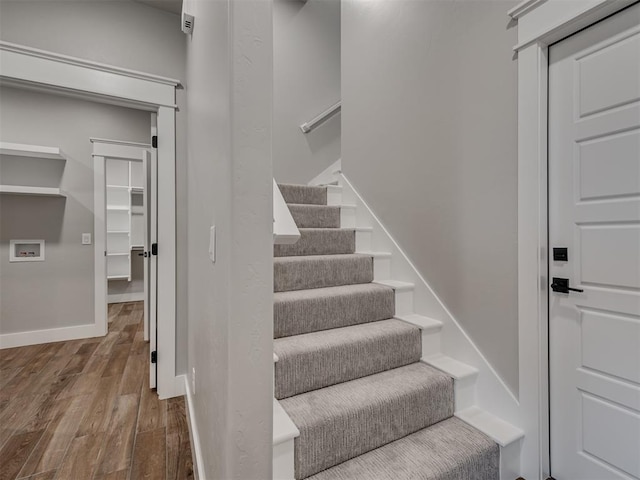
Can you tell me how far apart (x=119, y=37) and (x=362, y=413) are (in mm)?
2798

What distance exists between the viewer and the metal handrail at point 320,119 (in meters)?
3.45

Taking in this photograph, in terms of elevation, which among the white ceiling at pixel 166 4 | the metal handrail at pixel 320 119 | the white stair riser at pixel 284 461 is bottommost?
the white stair riser at pixel 284 461

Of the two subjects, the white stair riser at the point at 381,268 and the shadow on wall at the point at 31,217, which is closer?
the white stair riser at the point at 381,268

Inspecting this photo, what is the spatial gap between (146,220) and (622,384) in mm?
3218

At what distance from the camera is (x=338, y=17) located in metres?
3.86

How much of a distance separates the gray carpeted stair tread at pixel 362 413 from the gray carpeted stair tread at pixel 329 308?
1.09ft

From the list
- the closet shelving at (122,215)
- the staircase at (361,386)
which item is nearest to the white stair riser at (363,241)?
the staircase at (361,386)

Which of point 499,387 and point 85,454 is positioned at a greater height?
point 499,387

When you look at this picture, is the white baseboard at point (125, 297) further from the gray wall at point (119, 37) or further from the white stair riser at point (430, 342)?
the white stair riser at point (430, 342)

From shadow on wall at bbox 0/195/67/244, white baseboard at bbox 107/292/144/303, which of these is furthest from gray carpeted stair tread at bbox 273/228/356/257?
white baseboard at bbox 107/292/144/303

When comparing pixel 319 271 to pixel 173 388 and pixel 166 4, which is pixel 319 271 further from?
pixel 166 4

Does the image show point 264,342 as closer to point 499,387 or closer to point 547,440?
point 499,387

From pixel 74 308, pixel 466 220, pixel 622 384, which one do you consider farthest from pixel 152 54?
pixel 622 384

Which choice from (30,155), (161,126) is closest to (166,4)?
(161,126)
